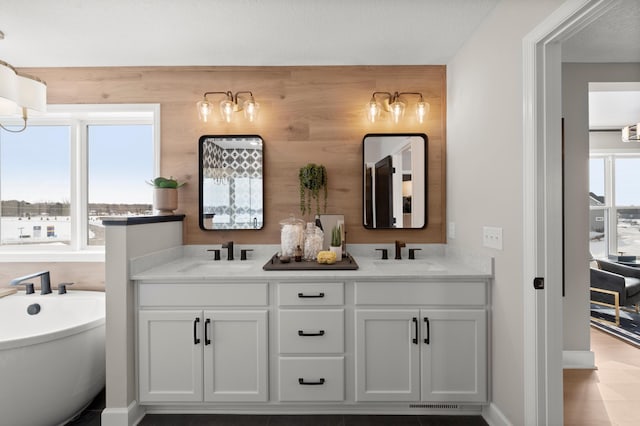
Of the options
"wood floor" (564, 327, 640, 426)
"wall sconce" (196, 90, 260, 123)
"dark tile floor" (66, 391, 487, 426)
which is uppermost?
"wall sconce" (196, 90, 260, 123)

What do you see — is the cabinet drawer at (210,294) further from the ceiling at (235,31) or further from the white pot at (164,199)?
the ceiling at (235,31)

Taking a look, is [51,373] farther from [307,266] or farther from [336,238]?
[336,238]

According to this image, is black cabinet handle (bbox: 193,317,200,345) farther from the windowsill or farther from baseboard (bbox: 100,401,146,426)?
the windowsill

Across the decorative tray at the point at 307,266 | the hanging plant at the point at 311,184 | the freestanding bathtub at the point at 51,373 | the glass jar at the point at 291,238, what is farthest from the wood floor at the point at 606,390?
the freestanding bathtub at the point at 51,373

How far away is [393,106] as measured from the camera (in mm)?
2412

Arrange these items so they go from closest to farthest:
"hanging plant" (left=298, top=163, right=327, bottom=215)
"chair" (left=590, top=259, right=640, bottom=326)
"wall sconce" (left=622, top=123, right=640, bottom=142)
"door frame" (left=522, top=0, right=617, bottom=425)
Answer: "door frame" (left=522, top=0, right=617, bottom=425), "hanging plant" (left=298, top=163, right=327, bottom=215), "chair" (left=590, top=259, right=640, bottom=326), "wall sconce" (left=622, top=123, right=640, bottom=142)

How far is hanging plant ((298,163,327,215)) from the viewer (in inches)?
95.5

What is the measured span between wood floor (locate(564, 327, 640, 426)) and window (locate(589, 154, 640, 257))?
115 inches

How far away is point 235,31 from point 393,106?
1.23 metres

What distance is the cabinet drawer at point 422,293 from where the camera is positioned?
1.85 metres

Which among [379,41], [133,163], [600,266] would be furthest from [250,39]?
[600,266]

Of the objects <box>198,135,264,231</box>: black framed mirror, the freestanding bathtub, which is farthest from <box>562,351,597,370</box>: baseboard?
the freestanding bathtub

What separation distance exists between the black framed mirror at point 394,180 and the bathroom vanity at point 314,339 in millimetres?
723

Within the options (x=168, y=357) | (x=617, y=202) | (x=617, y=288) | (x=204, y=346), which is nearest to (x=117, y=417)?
(x=168, y=357)
